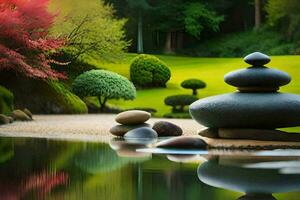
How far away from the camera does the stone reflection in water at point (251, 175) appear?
20.3 ft

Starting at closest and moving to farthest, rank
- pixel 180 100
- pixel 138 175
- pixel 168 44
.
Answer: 1. pixel 138 175
2. pixel 180 100
3. pixel 168 44

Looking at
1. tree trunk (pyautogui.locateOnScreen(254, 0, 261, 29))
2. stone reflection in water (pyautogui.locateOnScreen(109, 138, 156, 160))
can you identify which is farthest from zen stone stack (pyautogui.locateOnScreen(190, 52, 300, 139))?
tree trunk (pyautogui.locateOnScreen(254, 0, 261, 29))

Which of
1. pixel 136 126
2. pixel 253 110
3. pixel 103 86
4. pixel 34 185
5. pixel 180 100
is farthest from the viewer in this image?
pixel 103 86

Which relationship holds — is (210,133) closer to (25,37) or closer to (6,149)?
(6,149)

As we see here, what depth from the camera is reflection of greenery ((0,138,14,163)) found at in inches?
360

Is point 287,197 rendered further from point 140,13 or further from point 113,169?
point 140,13

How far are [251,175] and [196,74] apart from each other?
78.4ft

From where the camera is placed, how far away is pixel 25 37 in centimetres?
2034

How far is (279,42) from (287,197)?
109 ft

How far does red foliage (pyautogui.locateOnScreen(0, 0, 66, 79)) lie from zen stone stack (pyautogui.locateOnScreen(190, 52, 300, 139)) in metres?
9.61

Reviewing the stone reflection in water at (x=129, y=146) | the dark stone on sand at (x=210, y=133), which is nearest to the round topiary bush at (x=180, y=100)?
the stone reflection in water at (x=129, y=146)

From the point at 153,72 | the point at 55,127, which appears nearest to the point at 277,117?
the point at 55,127

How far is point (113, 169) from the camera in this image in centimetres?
787

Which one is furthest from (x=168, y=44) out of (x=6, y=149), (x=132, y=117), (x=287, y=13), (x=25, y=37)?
(x=6, y=149)
